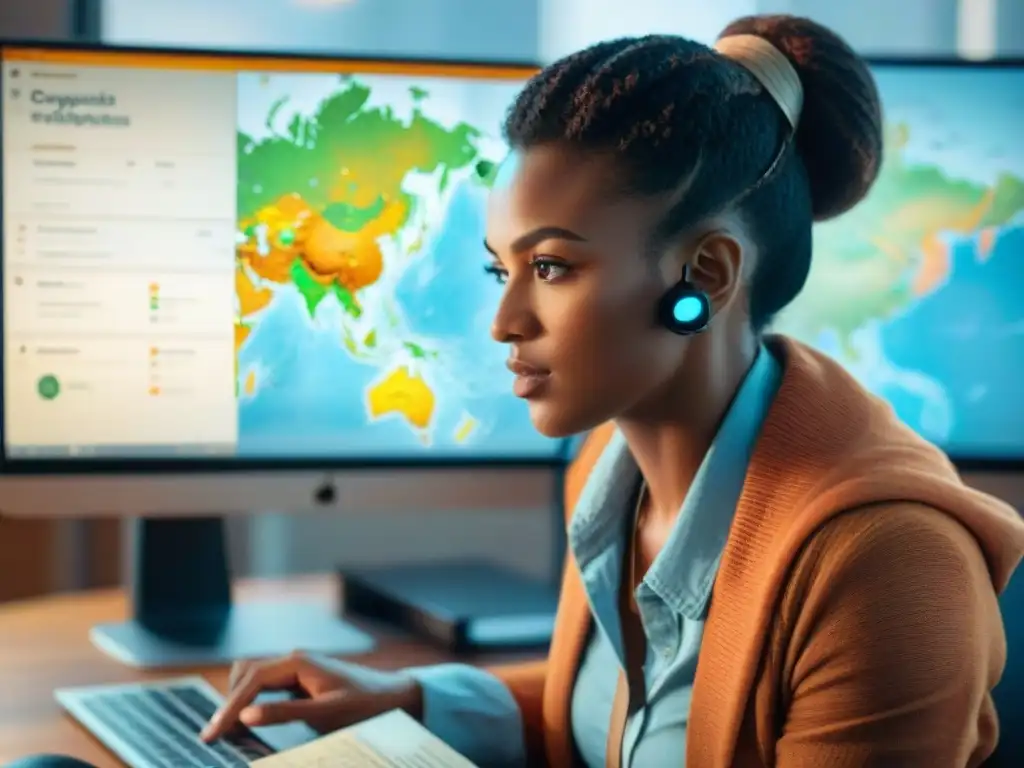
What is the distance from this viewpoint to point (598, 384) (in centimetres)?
75

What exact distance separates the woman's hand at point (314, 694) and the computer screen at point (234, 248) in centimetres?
27

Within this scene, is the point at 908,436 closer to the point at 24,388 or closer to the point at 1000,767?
the point at 1000,767

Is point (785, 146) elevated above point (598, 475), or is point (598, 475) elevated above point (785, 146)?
point (785, 146)

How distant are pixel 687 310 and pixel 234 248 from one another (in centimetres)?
52

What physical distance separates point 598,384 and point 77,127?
594mm

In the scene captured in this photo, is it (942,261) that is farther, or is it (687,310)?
(942,261)

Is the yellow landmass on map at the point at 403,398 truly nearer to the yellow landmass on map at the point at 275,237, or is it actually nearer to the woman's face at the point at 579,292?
the yellow landmass on map at the point at 275,237

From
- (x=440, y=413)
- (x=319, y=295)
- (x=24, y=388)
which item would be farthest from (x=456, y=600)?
(x=24, y=388)

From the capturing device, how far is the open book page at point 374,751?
80 centimetres

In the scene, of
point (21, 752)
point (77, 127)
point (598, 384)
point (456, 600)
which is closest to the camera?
point (598, 384)

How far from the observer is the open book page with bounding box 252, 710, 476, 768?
80 cm

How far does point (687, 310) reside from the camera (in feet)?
2.42

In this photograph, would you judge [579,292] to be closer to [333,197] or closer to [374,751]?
[374,751]

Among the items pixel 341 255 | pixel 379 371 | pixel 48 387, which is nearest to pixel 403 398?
pixel 379 371
